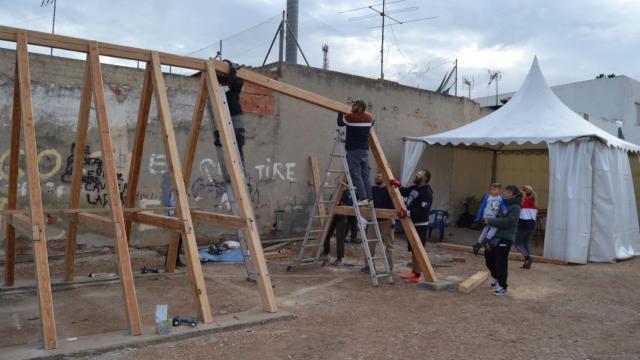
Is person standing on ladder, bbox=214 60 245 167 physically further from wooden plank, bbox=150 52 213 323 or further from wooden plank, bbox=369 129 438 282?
wooden plank, bbox=369 129 438 282

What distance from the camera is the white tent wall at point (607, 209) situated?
9.91 meters

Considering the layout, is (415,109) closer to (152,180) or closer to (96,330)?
(152,180)

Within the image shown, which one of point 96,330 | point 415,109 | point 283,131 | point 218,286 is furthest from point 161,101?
point 415,109

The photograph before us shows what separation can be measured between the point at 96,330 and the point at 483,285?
17.0ft

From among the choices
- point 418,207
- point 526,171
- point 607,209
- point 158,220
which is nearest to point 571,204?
point 607,209

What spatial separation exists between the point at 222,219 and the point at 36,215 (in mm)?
1847

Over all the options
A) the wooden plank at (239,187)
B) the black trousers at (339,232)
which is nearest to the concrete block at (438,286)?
the black trousers at (339,232)

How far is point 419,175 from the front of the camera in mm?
7730

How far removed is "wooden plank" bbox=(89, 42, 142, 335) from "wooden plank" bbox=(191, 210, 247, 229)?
3.83ft

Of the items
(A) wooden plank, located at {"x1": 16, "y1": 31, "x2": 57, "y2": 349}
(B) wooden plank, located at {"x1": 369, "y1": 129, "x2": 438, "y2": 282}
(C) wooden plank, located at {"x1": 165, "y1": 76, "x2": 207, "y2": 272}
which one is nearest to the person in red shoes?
(B) wooden plank, located at {"x1": 369, "y1": 129, "x2": 438, "y2": 282}

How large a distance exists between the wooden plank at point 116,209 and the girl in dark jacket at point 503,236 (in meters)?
4.48

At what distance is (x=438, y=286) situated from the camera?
23.0 ft

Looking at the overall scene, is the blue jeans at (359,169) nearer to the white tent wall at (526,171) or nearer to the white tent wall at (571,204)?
the white tent wall at (571,204)

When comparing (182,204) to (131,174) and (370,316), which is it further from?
(370,316)
